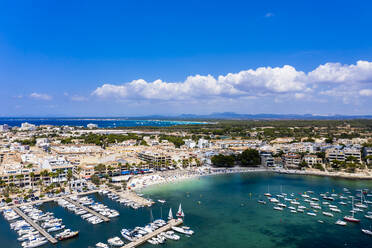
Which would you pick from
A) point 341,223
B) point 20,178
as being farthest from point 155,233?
point 20,178

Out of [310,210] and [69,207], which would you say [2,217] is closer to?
[69,207]

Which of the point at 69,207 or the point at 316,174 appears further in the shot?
the point at 316,174

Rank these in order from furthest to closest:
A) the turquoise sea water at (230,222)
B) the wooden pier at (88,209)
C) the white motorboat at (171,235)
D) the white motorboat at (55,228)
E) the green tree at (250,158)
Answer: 1. the green tree at (250,158)
2. the wooden pier at (88,209)
3. the white motorboat at (55,228)
4. the white motorboat at (171,235)
5. the turquoise sea water at (230,222)

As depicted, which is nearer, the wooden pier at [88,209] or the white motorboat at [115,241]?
the white motorboat at [115,241]

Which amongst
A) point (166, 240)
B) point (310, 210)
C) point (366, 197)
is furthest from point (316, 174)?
point (166, 240)

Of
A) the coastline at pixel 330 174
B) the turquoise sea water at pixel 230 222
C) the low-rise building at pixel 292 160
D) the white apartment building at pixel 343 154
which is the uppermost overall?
the white apartment building at pixel 343 154

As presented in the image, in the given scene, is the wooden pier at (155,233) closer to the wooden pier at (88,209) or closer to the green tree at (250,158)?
the wooden pier at (88,209)

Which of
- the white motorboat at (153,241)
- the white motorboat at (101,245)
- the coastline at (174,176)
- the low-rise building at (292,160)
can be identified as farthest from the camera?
the low-rise building at (292,160)

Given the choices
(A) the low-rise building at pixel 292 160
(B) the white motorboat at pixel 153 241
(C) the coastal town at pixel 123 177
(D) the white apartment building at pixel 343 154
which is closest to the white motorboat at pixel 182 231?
(C) the coastal town at pixel 123 177
